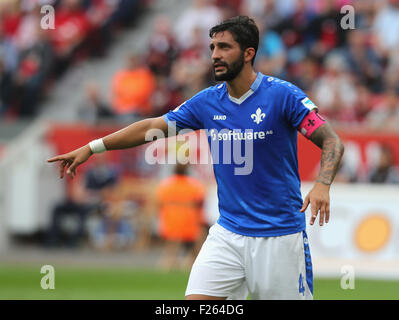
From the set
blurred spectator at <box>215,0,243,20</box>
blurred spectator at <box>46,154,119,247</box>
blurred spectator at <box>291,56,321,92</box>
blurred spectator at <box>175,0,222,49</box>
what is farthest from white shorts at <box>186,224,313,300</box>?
blurred spectator at <box>215,0,243,20</box>

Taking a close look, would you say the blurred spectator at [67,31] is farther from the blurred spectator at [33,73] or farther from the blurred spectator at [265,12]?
the blurred spectator at [265,12]

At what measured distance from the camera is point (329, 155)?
18.2ft

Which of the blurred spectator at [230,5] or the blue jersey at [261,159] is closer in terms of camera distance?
the blue jersey at [261,159]

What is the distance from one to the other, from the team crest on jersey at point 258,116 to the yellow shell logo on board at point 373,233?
8570 mm

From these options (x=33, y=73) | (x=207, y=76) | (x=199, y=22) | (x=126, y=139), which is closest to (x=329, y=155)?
(x=126, y=139)

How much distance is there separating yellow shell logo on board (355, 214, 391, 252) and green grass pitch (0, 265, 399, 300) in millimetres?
930

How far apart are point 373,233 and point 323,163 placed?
29.1 ft

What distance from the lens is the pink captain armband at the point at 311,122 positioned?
5.65 metres

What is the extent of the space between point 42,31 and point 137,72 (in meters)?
3.24

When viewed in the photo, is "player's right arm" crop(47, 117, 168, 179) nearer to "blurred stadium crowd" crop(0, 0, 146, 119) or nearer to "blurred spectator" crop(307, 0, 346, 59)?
"blurred spectator" crop(307, 0, 346, 59)

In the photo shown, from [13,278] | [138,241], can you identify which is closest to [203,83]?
[138,241]

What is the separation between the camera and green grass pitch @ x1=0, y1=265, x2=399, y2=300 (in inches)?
425

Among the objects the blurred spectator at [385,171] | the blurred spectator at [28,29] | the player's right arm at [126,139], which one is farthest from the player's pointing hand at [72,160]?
the blurred spectator at [28,29]

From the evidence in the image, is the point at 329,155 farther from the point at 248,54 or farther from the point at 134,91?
the point at 134,91
